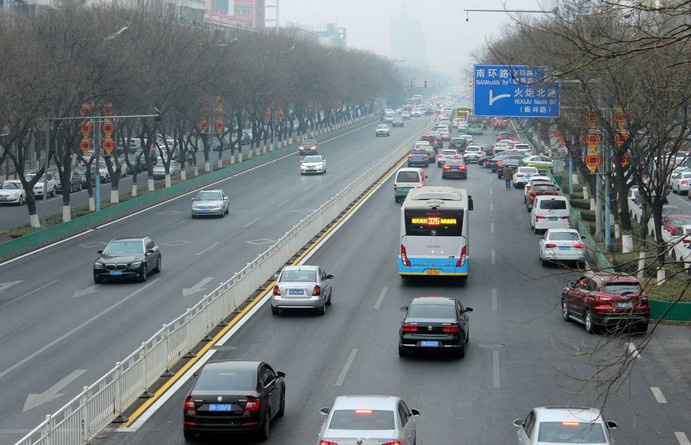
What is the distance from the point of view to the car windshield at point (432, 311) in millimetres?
26125

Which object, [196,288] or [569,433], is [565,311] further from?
[569,433]

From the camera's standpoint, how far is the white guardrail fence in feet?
59.0

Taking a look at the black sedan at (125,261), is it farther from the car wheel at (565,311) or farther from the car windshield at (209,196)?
the car windshield at (209,196)

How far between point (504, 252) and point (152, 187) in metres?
32.5

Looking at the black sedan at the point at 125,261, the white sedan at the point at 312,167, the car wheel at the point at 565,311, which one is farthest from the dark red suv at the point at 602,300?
the white sedan at the point at 312,167

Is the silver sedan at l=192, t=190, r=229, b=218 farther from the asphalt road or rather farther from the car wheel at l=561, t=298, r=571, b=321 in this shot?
the car wheel at l=561, t=298, r=571, b=321

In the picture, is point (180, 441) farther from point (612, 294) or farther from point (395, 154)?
point (395, 154)

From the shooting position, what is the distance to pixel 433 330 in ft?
A: 84.9

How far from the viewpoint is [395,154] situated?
287 feet

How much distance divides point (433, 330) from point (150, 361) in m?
7.10

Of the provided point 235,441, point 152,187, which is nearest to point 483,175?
point 152,187

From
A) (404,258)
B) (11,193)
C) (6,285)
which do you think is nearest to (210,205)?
(11,193)

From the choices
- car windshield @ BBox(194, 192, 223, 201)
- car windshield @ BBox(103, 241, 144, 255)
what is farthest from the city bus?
car windshield @ BBox(194, 192, 223, 201)

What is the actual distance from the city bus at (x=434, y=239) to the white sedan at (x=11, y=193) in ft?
124
